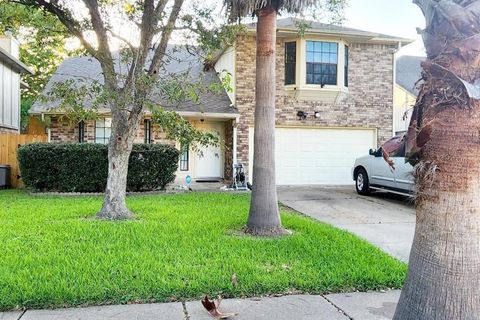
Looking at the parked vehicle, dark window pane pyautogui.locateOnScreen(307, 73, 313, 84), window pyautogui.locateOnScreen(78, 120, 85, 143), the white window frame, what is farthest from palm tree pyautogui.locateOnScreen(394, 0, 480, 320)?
window pyautogui.locateOnScreen(78, 120, 85, 143)

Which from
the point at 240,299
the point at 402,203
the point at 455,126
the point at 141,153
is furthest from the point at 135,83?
the point at 402,203

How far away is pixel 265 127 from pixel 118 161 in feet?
10.5

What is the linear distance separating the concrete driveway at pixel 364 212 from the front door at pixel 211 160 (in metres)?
3.03

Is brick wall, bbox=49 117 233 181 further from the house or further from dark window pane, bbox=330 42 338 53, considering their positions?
dark window pane, bbox=330 42 338 53

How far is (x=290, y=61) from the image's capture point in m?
14.3

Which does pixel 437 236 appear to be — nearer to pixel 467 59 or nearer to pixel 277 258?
pixel 467 59

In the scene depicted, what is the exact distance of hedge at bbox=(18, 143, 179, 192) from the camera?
39.5ft

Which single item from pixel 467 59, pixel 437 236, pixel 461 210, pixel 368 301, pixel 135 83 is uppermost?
pixel 135 83

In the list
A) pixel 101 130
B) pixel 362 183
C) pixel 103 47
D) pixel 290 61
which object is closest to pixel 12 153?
pixel 101 130

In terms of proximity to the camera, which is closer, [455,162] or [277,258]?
[455,162]

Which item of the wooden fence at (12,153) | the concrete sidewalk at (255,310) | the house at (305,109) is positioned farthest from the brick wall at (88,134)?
the concrete sidewalk at (255,310)

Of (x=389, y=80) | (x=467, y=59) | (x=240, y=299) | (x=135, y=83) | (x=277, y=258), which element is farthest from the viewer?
(x=389, y=80)

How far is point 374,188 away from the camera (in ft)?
40.4

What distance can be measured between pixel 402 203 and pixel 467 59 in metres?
9.45
